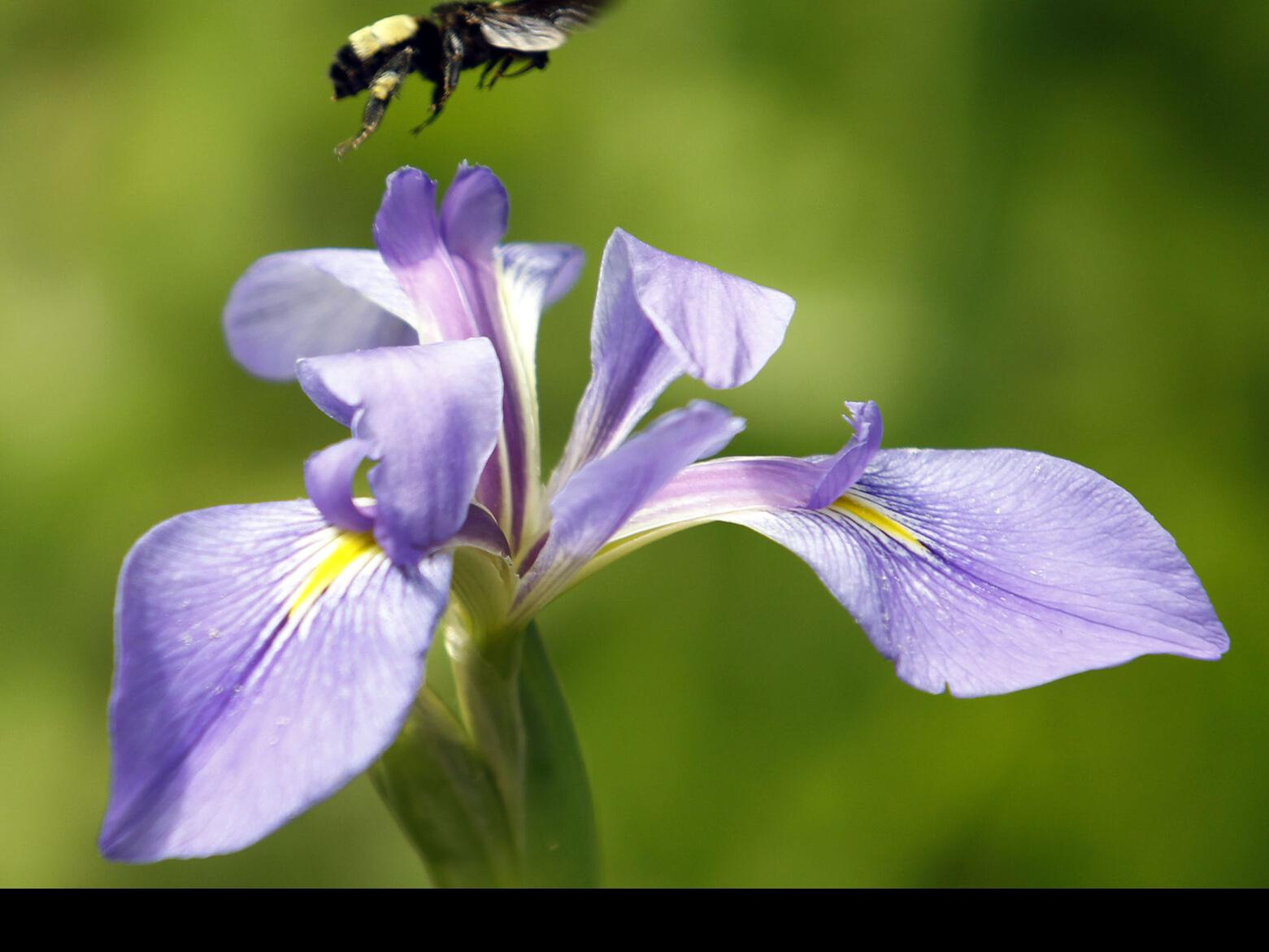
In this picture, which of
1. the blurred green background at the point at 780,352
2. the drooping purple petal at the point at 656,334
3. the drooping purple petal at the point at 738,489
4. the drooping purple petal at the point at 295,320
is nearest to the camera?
the drooping purple petal at the point at 656,334

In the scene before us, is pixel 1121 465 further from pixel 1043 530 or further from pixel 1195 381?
pixel 1043 530

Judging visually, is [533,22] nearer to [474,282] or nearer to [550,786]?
[474,282]

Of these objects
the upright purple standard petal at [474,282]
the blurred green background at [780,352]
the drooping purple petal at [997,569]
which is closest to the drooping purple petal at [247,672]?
the upright purple standard petal at [474,282]

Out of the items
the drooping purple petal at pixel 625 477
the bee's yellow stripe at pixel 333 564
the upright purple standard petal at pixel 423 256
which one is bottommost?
the bee's yellow stripe at pixel 333 564

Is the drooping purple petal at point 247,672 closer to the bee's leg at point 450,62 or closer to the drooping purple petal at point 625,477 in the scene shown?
the drooping purple petal at point 625,477

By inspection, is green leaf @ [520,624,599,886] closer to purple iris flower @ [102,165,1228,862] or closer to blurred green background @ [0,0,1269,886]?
purple iris flower @ [102,165,1228,862]

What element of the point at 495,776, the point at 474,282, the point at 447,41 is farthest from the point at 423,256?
the point at 495,776
